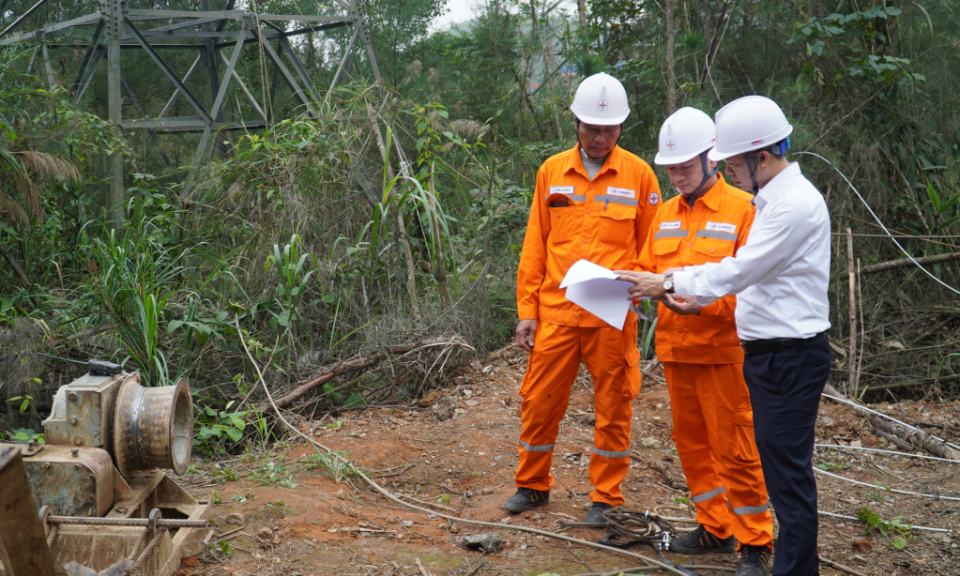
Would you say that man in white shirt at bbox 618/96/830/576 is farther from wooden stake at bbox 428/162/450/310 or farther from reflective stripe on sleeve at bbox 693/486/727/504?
wooden stake at bbox 428/162/450/310

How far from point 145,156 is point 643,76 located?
5.69 meters

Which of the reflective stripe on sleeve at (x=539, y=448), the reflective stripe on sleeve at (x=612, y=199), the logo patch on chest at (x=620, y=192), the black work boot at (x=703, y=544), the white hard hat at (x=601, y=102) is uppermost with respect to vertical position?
the white hard hat at (x=601, y=102)

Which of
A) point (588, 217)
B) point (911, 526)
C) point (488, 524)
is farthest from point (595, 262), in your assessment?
point (911, 526)

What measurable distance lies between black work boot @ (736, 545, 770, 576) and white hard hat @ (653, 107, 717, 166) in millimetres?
1698

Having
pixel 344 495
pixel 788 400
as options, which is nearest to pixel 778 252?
pixel 788 400

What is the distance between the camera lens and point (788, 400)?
8.30 ft

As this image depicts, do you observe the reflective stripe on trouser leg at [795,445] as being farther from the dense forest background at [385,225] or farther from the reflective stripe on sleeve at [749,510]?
the dense forest background at [385,225]

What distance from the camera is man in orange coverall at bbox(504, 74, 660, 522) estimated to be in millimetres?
3426

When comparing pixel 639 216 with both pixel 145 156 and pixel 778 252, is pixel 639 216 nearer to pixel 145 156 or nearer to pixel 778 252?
pixel 778 252

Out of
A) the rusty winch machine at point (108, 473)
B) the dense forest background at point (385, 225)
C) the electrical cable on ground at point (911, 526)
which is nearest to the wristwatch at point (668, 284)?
the electrical cable on ground at point (911, 526)

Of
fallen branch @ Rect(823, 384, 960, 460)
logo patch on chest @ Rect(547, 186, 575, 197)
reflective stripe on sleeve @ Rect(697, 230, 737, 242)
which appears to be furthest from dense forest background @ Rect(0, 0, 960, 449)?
reflective stripe on sleeve @ Rect(697, 230, 737, 242)

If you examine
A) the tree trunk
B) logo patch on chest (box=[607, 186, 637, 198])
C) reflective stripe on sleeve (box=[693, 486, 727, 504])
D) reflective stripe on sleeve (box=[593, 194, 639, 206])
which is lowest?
reflective stripe on sleeve (box=[693, 486, 727, 504])

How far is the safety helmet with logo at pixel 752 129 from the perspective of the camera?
102 inches

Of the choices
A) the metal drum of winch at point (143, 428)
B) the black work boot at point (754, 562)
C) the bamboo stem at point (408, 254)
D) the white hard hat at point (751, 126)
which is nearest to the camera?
the white hard hat at point (751, 126)
